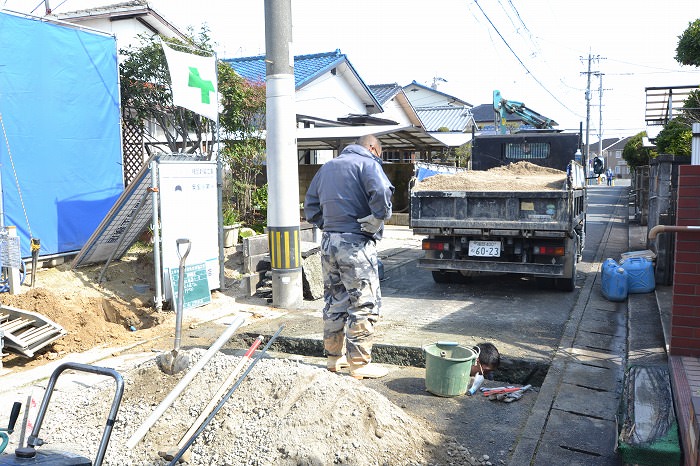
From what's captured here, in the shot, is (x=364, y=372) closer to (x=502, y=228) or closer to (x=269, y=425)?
(x=269, y=425)

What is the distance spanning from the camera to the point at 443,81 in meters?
57.4

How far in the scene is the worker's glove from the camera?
469 centimetres

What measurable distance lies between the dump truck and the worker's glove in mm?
3421

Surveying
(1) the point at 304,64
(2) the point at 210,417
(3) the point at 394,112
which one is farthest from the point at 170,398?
(3) the point at 394,112

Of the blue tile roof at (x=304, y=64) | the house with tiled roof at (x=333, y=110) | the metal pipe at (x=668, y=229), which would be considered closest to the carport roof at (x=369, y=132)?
the house with tiled roof at (x=333, y=110)

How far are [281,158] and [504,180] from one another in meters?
3.37

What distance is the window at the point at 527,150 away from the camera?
10484 mm

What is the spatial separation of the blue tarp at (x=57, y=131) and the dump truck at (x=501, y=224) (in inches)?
180

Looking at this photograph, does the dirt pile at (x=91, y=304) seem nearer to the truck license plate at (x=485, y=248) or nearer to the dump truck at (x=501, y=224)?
the dump truck at (x=501, y=224)

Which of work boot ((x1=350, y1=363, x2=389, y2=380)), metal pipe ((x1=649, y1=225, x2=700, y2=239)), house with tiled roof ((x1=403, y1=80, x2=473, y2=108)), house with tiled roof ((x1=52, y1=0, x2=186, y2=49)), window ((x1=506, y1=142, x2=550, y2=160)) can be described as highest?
house with tiled roof ((x1=403, y1=80, x2=473, y2=108))

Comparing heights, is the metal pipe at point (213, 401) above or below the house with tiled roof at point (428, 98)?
below

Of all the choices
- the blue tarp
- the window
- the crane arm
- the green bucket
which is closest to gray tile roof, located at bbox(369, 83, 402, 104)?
the crane arm

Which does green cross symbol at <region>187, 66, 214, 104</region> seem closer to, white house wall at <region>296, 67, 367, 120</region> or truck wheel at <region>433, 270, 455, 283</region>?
truck wheel at <region>433, 270, 455, 283</region>

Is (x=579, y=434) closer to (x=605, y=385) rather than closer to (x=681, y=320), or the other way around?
(x=605, y=385)
